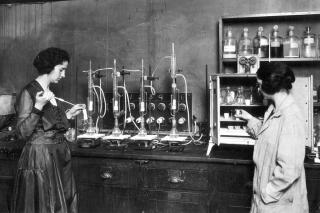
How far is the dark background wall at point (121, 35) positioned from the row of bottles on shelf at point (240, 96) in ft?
1.53

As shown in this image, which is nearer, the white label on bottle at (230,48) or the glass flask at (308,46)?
the glass flask at (308,46)

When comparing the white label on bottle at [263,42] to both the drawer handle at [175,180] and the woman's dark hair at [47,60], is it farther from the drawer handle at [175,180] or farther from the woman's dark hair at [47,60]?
the woman's dark hair at [47,60]

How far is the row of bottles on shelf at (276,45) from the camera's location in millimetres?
3123

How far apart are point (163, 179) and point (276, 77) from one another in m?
1.24

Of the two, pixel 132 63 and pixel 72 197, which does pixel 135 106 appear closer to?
pixel 132 63

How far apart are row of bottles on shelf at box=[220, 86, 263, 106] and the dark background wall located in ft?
1.53

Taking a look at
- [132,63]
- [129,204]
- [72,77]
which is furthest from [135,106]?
[129,204]

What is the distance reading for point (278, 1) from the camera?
3416mm

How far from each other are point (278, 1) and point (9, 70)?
314 centimetres

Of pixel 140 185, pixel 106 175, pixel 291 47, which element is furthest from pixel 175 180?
pixel 291 47

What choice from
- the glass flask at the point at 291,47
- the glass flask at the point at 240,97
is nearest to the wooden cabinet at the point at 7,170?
the glass flask at the point at 240,97

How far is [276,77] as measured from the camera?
2018mm

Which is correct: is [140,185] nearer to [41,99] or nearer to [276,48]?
[41,99]

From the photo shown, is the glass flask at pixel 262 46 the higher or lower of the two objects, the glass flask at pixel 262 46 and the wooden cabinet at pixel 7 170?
the higher
